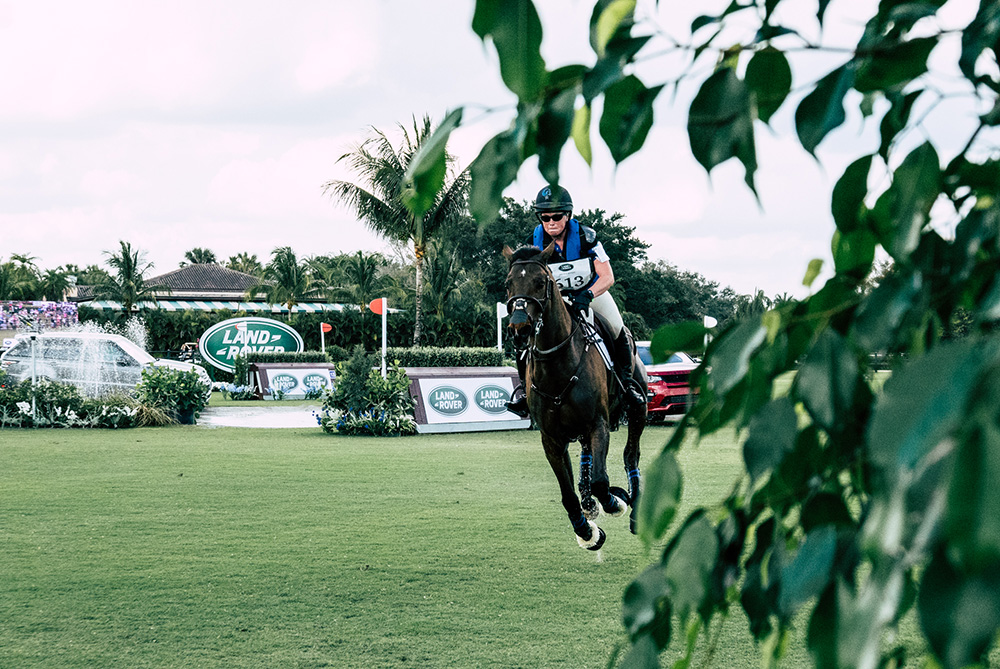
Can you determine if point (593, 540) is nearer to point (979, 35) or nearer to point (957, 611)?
point (979, 35)

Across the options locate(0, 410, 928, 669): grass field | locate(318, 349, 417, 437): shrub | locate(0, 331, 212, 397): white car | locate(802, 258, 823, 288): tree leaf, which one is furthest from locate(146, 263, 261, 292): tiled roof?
locate(802, 258, 823, 288): tree leaf

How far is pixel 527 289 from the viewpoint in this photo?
6.05 meters

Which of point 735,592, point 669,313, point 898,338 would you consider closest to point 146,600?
point 735,592

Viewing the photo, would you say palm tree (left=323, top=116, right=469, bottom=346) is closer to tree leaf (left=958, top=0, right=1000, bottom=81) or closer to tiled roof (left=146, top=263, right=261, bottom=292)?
tree leaf (left=958, top=0, right=1000, bottom=81)

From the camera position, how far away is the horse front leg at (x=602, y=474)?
20.7ft

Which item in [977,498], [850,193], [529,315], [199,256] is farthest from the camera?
[199,256]

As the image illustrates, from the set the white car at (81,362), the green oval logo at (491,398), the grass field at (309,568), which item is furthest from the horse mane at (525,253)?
the white car at (81,362)

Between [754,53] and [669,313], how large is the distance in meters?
59.8

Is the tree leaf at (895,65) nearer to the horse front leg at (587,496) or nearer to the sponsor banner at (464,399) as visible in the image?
the horse front leg at (587,496)

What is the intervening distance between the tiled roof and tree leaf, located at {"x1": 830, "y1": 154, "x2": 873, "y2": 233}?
78901 millimetres

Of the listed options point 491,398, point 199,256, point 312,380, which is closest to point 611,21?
point 491,398

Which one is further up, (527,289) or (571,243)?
(571,243)

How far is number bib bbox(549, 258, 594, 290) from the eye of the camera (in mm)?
6859

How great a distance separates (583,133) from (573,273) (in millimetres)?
5904
